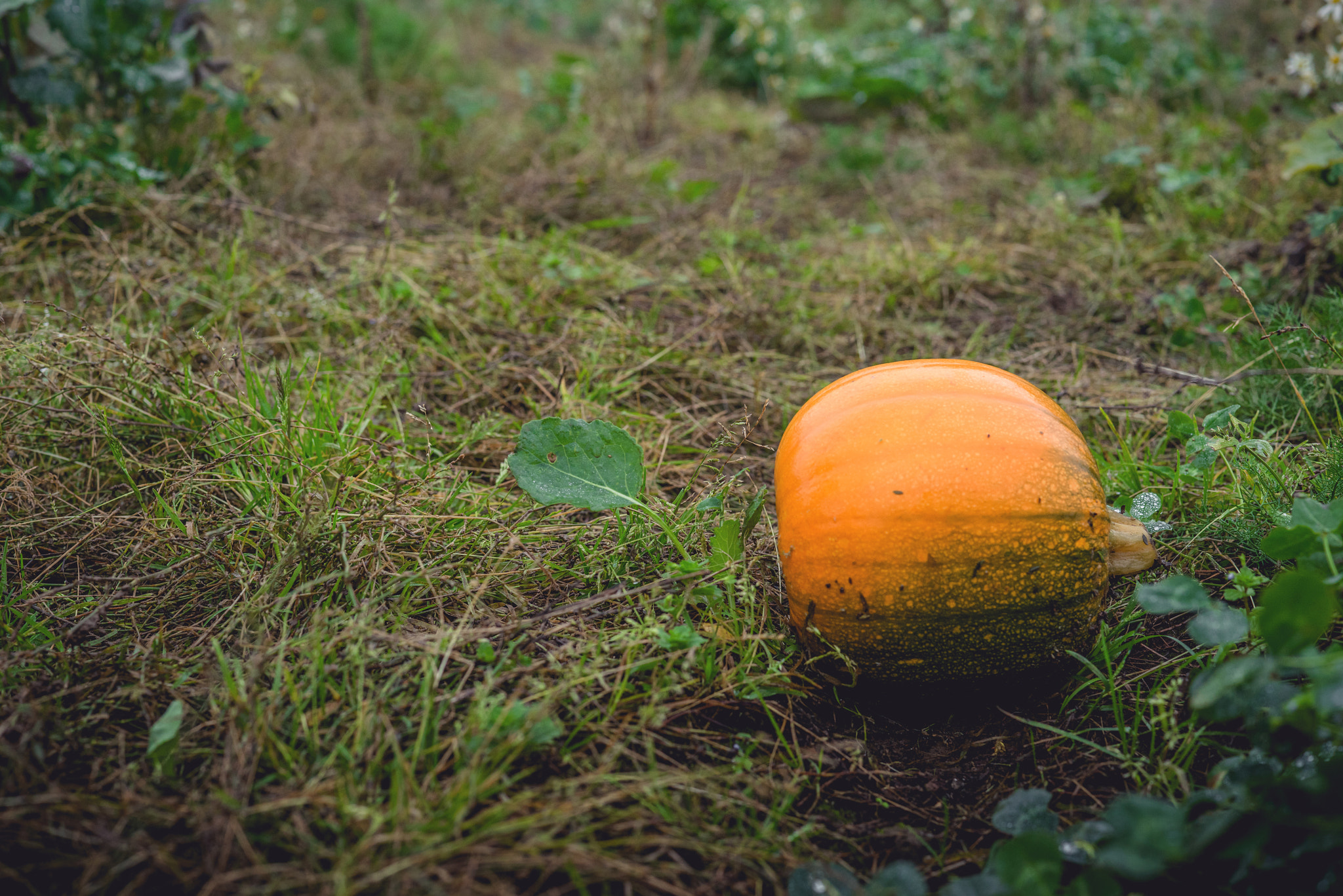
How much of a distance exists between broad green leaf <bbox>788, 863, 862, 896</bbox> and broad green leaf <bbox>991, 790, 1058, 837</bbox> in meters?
0.25

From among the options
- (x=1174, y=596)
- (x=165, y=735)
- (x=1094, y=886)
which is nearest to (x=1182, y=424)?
(x=1174, y=596)

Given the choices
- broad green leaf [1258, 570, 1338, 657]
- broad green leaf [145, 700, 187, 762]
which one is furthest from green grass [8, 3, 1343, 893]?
broad green leaf [1258, 570, 1338, 657]

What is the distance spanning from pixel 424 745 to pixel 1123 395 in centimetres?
223

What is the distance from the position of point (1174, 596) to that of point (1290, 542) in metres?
0.26

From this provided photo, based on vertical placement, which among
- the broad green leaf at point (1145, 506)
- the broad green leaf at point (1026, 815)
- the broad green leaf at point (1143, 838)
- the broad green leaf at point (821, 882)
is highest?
the broad green leaf at point (1145, 506)

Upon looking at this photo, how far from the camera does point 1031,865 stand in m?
1.07

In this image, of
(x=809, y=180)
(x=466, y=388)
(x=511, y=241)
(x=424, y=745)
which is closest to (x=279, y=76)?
(x=511, y=241)

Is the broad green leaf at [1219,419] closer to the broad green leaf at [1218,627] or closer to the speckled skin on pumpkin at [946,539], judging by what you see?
the speckled skin on pumpkin at [946,539]

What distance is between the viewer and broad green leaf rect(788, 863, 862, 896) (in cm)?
117

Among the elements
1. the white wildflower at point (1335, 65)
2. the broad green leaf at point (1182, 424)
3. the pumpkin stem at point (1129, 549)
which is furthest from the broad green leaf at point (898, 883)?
the white wildflower at point (1335, 65)

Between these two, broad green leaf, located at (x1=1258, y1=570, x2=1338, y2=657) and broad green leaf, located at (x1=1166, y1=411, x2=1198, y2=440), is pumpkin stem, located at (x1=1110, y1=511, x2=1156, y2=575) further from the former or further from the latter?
broad green leaf, located at (x1=1166, y1=411, x2=1198, y2=440)

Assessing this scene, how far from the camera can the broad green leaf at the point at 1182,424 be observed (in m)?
1.97

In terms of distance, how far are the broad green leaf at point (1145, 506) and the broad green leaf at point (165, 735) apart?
5.94 feet

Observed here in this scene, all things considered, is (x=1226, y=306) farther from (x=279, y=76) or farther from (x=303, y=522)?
(x=279, y=76)
